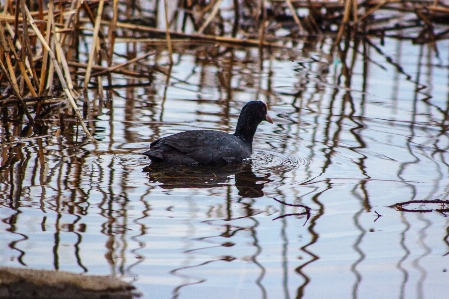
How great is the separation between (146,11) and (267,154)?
8.27 metres

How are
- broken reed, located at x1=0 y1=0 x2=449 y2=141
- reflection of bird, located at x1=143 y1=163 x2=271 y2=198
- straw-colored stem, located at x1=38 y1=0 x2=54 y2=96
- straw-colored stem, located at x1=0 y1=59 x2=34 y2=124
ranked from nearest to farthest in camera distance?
1. reflection of bird, located at x1=143 y1=163 x2=271 y2=198
2. straw-colored stem, located at x1=0 y1=59 x2=34 y2=124
3. straw-colored stem, located at x1=38 y1=0 x2=54 y2=96
4. broken reed, located at x1=0 y1=0 x2=449 y2=141

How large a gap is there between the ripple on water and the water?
16 mm

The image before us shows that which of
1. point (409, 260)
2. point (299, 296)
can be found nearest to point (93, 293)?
point (299, 296)

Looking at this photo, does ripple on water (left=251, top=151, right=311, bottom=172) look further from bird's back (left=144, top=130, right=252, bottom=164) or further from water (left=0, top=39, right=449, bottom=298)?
bird's back (left=144, top=130, right=252, bottom=164)

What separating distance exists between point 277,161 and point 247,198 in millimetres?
1074

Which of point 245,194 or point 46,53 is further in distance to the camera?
point 46,53

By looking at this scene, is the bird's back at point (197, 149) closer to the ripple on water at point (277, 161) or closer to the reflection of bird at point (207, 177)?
the reflection of bird at point (207, 177)

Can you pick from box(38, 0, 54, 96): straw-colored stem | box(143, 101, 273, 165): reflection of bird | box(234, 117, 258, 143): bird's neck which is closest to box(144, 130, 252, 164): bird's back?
box(143, 101, 273, 165): reflection of bird

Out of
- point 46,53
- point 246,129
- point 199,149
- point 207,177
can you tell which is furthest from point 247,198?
point 46,53

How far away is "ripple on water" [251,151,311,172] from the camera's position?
Answer: 5.55 m

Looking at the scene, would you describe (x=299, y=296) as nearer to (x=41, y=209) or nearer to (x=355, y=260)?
(x=355, y=260)

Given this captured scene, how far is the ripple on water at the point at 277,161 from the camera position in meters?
5.55

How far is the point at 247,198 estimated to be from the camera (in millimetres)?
4734

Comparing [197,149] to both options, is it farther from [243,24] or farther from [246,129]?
[243,24]
